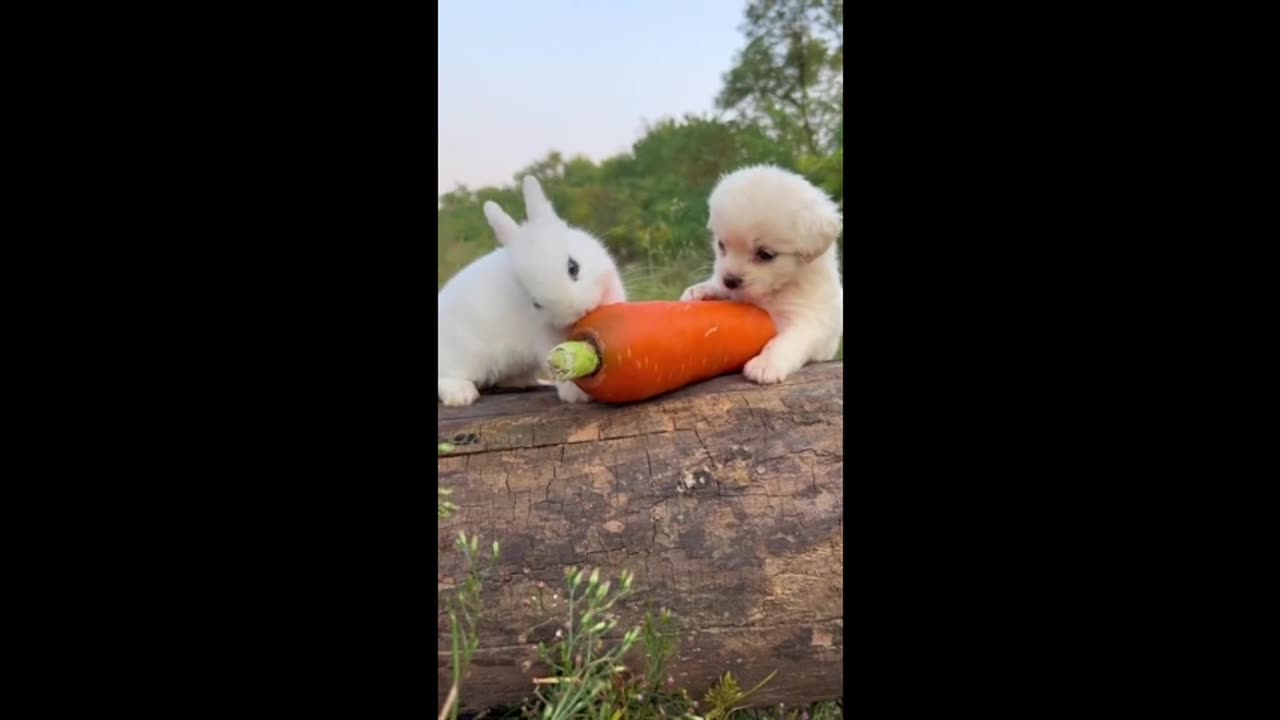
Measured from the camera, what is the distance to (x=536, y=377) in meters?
2.06

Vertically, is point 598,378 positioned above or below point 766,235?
below

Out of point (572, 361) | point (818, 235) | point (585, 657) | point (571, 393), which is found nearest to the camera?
point (585, 657)

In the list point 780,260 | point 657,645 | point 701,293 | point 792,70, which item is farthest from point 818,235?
point 657,645

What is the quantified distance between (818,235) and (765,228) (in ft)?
0.40

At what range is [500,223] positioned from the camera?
6.19ft

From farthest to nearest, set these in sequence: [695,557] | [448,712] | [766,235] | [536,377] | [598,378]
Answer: [766,235] → [536,377] → [598,378] → [695,557] → [448,712]

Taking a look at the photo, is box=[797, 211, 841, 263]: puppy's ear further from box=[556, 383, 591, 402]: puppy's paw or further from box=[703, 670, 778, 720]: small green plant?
box=[703, 670, 778, 720]: small green plant

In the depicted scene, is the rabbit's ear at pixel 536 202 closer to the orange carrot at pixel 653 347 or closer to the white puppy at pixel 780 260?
the orange carrot at pixel 653 347

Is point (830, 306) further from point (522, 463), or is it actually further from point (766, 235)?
point (522, 463)

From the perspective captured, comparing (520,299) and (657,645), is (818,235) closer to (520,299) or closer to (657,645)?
(520,299)

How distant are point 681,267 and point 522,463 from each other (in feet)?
2.05

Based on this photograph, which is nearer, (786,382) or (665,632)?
(665,632)

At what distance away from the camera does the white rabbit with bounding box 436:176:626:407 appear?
193 cm
